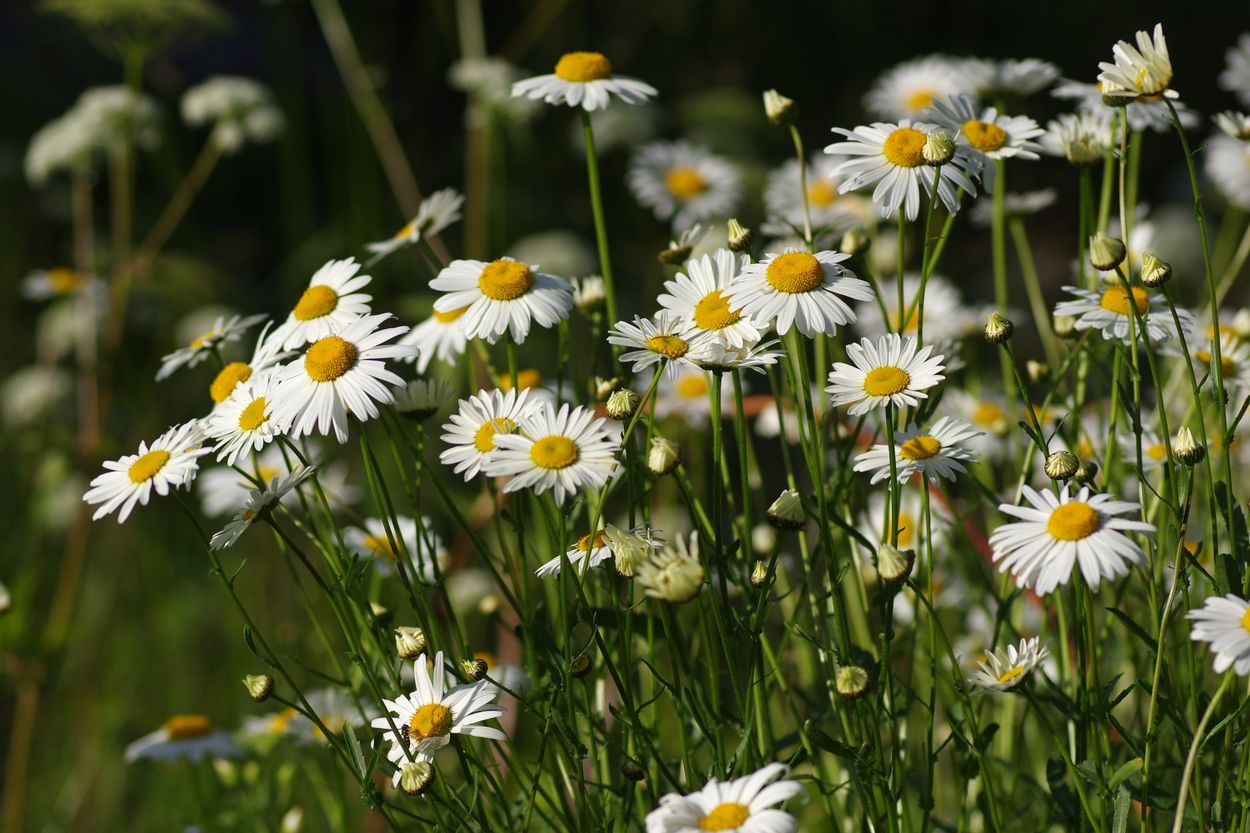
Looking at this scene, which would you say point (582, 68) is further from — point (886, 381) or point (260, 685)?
point (260, 685)

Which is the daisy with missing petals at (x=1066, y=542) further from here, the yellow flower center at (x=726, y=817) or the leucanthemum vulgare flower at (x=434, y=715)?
the leucanthemum vulgare flower at (x=434, y=715)

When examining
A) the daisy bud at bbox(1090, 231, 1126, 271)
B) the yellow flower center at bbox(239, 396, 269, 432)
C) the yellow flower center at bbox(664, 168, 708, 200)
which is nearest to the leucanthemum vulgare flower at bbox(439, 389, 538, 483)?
the yellow flower center at bbox(239, 396, 269, 432)


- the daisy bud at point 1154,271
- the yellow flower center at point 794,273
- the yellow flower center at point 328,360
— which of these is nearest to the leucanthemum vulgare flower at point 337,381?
the yellow flower center at point 328,360

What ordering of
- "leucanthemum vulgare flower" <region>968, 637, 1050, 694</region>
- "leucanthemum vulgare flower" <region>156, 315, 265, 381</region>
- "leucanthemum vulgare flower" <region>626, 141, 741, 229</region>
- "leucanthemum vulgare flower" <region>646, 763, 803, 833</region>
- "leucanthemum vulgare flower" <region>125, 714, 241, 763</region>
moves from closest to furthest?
"leucanthemum vulgare flower" <region>646, 763, 803, 833</region>, "leucanthemum vulgare flower" <region>968, 637, 1050, 694</region>, "leucanthemum vulgare flower" <region>156, 315, 265, 381</region>, "leucanthemum vulgare flower" <region>125, 714, 241, 763</region>, "leucanthemum vulgare flower" <region>626, 141, 741, 229</region>

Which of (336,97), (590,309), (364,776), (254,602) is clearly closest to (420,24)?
(336,97)

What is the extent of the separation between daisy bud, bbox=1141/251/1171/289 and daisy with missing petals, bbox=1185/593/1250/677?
0.69 ft

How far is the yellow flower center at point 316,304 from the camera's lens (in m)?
0.88

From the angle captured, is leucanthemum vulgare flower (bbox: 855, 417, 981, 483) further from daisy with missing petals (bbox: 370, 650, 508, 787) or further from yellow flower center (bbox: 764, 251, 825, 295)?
daisy with missing petals (bbox: 370, 650, 508, 787)

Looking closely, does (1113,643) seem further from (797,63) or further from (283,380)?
(797,63)

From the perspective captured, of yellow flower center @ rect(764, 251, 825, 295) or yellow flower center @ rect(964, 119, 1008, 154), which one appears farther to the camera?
yellow flower center @ rect(964, 119, 1008, 154)

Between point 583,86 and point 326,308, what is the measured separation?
0.31 m

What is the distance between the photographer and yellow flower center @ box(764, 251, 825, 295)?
2.58ft

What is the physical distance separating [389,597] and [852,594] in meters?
1.20

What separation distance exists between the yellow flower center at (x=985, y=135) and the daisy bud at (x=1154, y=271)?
18 cm
